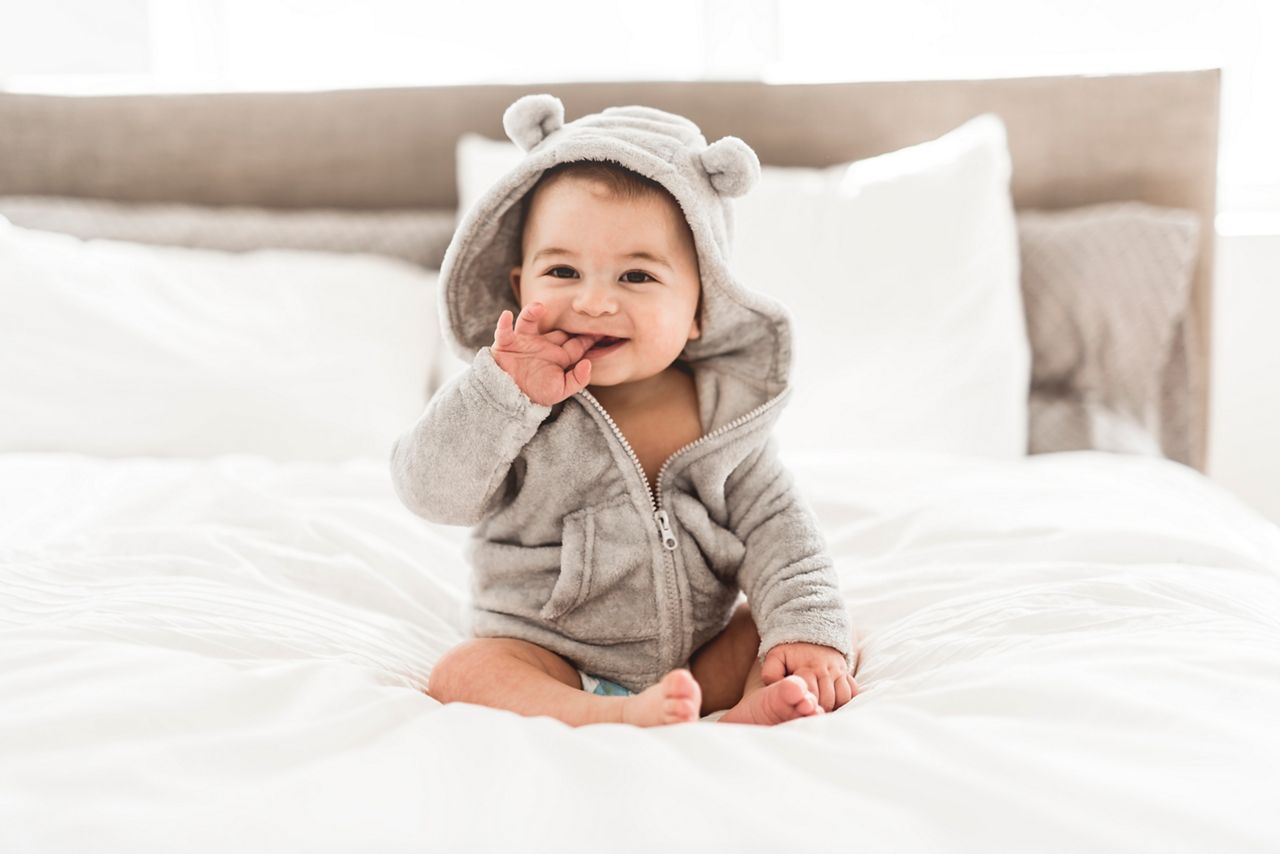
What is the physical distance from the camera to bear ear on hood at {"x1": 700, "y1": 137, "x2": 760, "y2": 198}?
3.06 feet

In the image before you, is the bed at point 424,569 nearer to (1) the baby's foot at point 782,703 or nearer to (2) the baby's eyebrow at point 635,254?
(1) the baby's foot at point 782,703

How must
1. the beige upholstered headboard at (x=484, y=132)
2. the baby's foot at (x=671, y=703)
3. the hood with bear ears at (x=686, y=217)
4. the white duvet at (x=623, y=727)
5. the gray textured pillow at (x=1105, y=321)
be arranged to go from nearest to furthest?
the white duvet at (x=623, y=727) → the baby's foot at (x=671, y=703) → the hood with bear ears at (x=686, y=217) → the gray textured pillow at (x=1105, y=321) → the beige upholstered headboard at (x=484, y=132)

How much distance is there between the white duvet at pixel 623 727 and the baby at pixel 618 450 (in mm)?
98

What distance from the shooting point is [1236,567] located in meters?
1.04

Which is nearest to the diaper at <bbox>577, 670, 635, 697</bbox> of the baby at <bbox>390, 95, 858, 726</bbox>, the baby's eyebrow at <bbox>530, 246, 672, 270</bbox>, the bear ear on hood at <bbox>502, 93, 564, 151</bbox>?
the baby at <bbox>390, 95, 858, 726</bbox>

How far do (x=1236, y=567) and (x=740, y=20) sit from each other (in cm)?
172

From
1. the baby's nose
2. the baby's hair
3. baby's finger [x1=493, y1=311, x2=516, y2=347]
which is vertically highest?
the baby's hair

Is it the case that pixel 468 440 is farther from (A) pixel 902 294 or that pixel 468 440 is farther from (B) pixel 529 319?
(A) pixel 902 294

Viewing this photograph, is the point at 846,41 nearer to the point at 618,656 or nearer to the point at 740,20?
the point at 740,20

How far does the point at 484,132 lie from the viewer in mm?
2016

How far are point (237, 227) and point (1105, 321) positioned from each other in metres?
1.45

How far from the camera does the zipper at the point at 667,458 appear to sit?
0.95 meters

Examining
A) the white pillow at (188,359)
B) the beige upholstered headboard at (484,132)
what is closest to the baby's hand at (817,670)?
the white pillow at (188,359)

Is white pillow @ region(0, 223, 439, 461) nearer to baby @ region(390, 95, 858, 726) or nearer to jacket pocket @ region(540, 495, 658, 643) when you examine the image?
baby @ region(390, 95, 858, 726)
